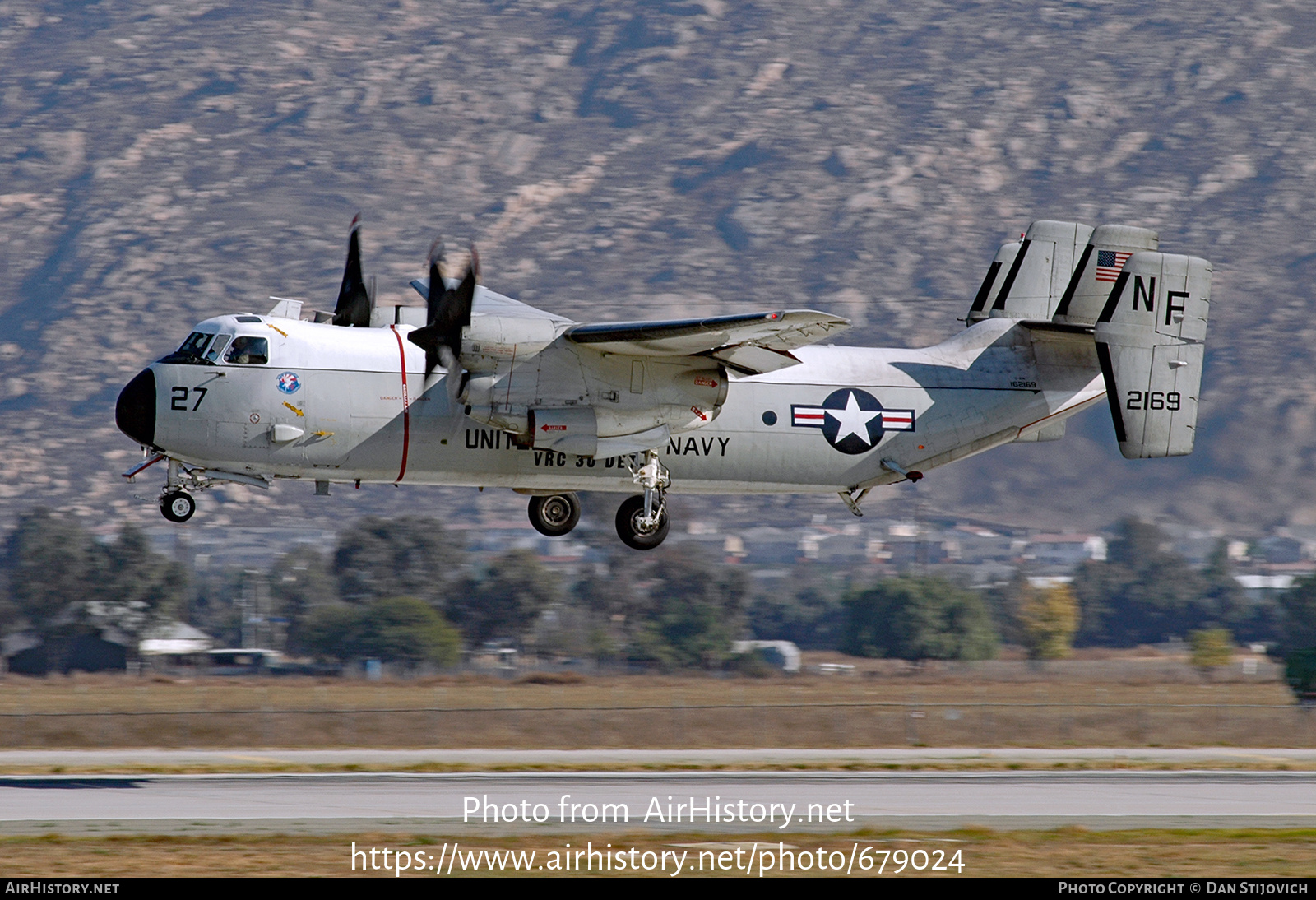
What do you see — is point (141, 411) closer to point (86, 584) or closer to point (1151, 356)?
point (1151, 356)

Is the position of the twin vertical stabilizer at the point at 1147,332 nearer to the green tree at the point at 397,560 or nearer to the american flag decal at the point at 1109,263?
the american flag decal at the point at 1109,263

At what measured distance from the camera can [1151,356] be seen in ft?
104

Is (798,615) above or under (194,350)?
under

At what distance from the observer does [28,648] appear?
8744 cm

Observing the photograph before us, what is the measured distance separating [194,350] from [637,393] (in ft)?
27.6

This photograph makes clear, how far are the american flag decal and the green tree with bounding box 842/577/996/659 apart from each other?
70101 millimetres

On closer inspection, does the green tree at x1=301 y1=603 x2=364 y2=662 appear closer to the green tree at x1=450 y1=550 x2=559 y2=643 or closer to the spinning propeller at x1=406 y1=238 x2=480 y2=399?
the green tree at x1=450 y1=550 x2=559 y2=643

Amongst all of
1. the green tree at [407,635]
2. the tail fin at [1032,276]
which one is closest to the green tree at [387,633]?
the green tree at [407,635]

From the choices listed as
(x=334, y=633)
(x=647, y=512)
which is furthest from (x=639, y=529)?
(x=334, y=633)

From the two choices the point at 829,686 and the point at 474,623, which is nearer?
the point at 829,686

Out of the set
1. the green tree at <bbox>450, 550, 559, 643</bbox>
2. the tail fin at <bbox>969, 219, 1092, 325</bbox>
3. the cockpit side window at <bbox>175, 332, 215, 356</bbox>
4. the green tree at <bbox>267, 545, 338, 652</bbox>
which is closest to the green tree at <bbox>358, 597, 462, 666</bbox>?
the green tree at <bbox>450, 550, 559, 643</bbox>
